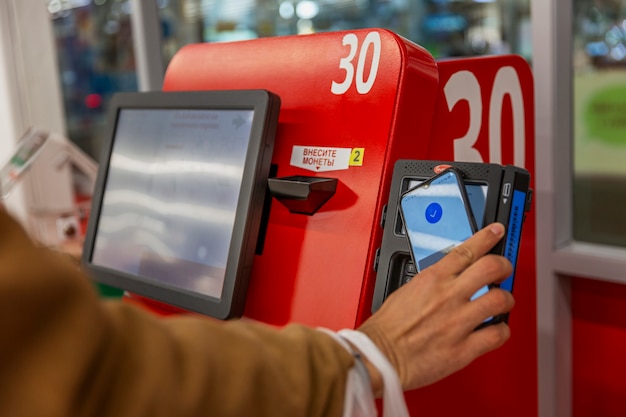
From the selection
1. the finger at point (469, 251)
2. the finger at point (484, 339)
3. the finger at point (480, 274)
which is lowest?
the finger at point (484, 339)

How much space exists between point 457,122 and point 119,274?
72 cm

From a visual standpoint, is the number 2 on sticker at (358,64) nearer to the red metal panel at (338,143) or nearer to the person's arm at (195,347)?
the red metal panel at (338,143)

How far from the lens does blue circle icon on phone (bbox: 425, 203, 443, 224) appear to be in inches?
35.0

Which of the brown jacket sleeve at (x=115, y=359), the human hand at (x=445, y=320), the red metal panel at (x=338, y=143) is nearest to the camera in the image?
the brown jacket sleeve at (x=115, y=359)

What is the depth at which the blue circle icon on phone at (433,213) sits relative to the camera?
89cm

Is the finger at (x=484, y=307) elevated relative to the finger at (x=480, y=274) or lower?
lower

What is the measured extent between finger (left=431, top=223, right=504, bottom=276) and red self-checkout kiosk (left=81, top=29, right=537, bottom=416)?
6.9 inches

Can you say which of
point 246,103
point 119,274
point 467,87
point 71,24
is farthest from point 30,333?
point 71,24

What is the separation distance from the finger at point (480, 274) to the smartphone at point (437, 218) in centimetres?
4

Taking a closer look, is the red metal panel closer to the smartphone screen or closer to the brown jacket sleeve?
the smartphone screen

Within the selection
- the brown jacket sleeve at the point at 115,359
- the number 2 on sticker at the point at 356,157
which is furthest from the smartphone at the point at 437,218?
the brown jacket sleeve at the point at 115,359

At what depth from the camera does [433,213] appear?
891 millimetres

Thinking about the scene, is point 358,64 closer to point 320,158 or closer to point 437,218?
point 320,158

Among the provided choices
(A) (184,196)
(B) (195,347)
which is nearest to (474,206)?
(B) (195,347)
